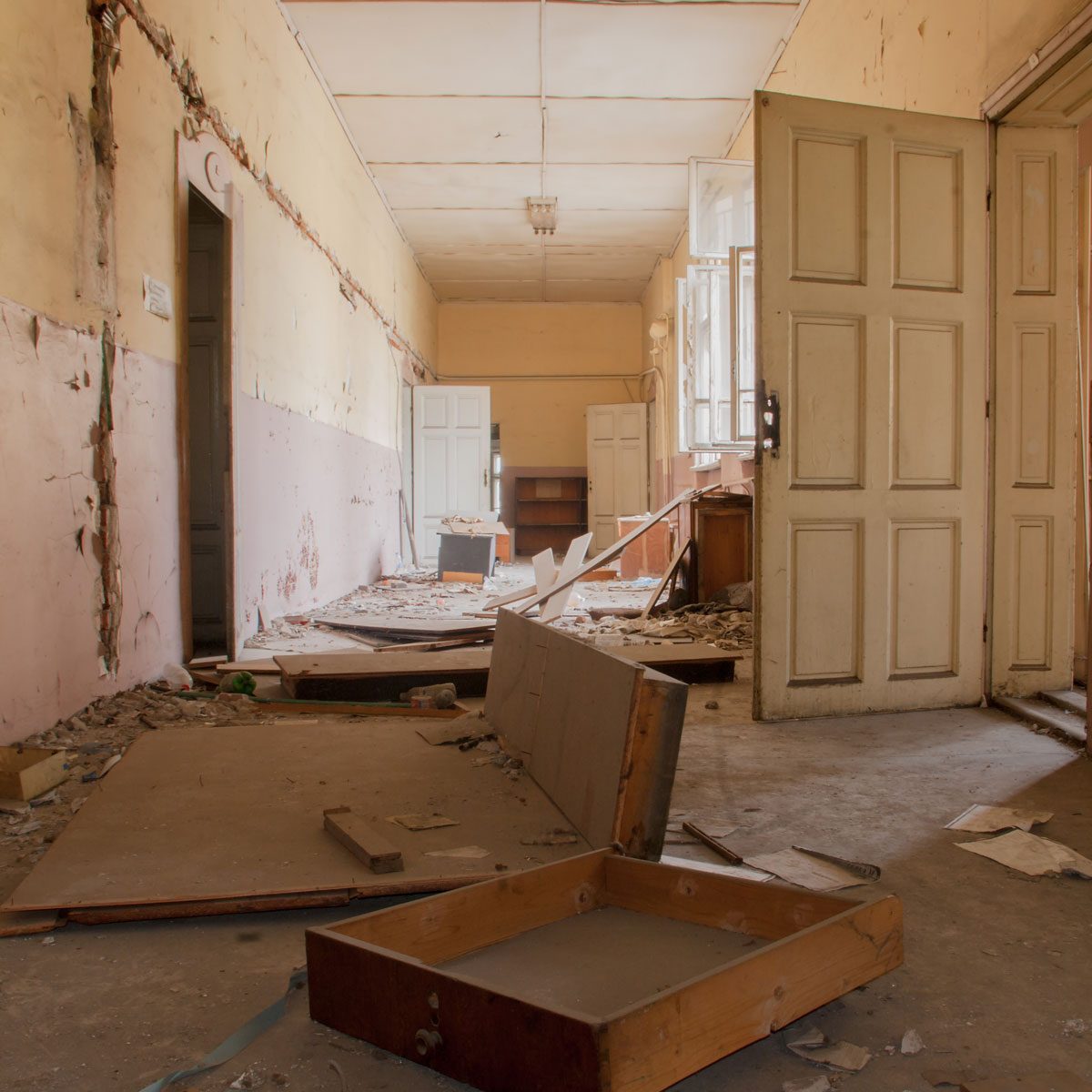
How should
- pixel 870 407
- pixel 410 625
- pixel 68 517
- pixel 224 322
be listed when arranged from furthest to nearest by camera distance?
pixel 410 625 → pixel 224 322 → pixel 870 407 → pixel 68 517

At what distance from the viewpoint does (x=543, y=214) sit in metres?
9.71

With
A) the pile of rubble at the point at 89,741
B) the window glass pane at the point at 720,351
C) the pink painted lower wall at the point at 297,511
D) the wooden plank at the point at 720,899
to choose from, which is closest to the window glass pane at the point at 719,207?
the window glass pane at the point at 720,351

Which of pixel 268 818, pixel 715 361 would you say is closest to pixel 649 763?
pixel 268 818

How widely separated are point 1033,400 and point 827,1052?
300 cm

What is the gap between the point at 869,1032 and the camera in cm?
131

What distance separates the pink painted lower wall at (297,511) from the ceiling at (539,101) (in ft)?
8.27

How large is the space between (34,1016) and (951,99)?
4.13 m

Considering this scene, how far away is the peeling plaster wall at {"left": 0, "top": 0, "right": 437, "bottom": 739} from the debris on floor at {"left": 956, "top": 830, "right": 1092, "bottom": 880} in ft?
8.72

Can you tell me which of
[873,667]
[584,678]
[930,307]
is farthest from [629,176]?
[584,678]

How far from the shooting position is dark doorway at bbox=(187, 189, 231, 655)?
187 inches

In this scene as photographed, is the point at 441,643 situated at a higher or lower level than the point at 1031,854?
higher

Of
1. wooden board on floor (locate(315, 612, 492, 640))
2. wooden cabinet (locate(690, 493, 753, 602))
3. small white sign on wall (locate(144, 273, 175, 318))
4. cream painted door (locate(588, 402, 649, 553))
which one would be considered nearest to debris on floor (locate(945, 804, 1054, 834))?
wooden board on floor (locate(315, 612, 492, 640))

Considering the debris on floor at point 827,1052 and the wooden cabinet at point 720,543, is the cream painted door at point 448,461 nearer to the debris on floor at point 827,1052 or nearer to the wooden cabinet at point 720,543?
the wooden cabinet at point 720,543

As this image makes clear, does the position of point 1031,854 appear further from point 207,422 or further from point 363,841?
point 207,422
